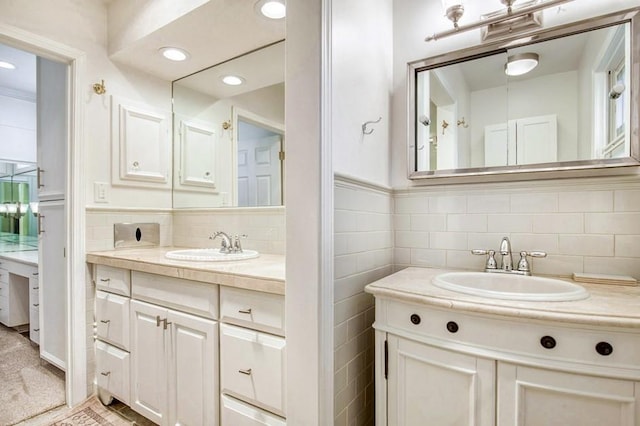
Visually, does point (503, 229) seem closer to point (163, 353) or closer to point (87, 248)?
point (163, 353)

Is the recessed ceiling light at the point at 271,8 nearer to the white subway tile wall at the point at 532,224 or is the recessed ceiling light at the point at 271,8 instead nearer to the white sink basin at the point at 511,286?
the white subway tile wall at the point at 532,224

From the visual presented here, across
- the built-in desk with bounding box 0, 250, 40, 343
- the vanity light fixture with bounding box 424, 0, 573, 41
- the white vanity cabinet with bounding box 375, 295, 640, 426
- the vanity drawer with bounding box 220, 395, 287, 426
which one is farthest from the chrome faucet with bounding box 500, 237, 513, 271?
the built-in desk with bounding box 0, 250, 40, 343

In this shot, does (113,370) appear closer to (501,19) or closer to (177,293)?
(177,293)

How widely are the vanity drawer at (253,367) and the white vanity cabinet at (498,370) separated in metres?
0.35

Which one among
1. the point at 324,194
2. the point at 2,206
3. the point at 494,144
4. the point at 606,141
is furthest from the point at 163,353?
the point at 2,206

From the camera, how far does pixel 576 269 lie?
4.19ft

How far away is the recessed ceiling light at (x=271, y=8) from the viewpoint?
1570 mm

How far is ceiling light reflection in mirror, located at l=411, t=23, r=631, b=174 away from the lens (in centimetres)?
122


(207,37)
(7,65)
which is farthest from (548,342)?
(7,65)

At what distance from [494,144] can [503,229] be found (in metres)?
0.37

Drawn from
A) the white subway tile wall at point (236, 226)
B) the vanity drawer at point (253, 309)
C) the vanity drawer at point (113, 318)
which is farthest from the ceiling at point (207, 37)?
the vanity drawer at point (113, 318)

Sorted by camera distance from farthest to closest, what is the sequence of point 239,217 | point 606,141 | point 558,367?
point 239,217 → point 606,141 → point 558,367

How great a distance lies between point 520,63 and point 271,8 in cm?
118

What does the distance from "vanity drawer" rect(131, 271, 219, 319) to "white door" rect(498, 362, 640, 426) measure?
1.04 m
